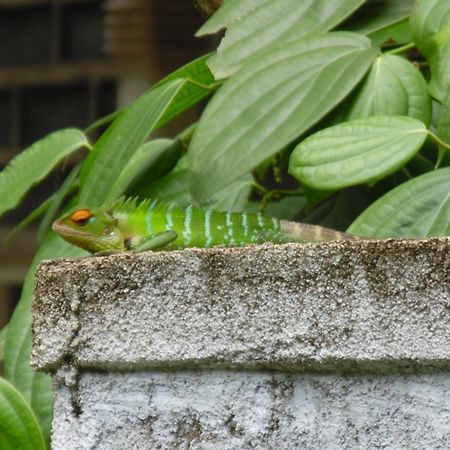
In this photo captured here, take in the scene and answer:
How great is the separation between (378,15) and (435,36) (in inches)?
11.3

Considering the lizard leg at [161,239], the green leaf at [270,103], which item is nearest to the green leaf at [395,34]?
the green leaf at [270,103]

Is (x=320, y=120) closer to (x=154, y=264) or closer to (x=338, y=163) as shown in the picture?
(x=338, y=163)

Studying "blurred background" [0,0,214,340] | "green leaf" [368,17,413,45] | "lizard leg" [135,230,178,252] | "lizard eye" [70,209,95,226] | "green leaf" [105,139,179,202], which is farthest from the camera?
"blurred background" [0,0,214,340]

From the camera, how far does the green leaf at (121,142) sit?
1807 mm

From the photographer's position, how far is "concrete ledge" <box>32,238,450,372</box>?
3.39ft

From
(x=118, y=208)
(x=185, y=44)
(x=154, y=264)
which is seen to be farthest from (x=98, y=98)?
(x=154, y=264)

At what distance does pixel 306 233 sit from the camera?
1.64 metres

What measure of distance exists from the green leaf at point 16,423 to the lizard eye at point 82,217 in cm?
28

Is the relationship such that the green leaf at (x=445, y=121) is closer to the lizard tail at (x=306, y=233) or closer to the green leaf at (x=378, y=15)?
the lizard tail at (x=306, y=233)

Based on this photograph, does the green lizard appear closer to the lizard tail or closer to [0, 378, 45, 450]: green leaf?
the lizard tail

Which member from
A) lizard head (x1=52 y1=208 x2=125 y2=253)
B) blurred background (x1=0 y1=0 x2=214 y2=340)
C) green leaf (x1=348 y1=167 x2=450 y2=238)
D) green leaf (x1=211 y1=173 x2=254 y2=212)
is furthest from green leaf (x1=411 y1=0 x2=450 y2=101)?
blurred background (x1=0 y1=0 x2=214 y2=340)

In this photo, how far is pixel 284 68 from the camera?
1761mm

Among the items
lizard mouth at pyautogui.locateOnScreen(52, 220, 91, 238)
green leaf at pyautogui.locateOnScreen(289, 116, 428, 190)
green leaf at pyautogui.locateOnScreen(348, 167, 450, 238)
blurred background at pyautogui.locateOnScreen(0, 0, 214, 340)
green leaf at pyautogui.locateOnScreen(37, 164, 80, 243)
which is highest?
green leaf at pyautogui.locateOnScreen(289, 116, 428, 190)

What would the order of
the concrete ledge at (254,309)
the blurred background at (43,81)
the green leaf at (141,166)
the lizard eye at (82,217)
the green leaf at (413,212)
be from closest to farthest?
the concrete ledge at (254,309) → the green leaf at (413,212) → the lizard eye at (82,217) → the green leaf at (141,166) → the blurred background at (43,81)
